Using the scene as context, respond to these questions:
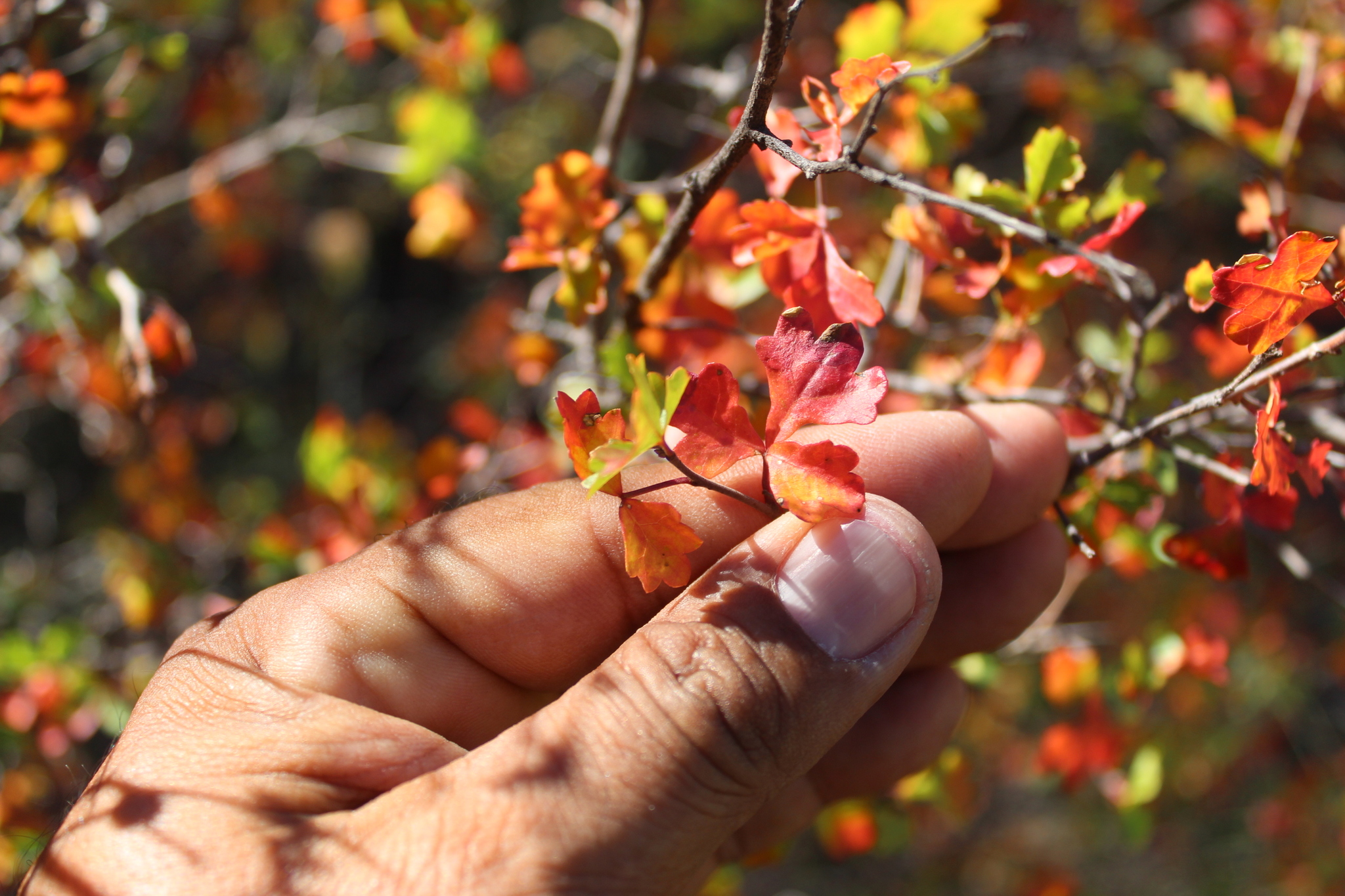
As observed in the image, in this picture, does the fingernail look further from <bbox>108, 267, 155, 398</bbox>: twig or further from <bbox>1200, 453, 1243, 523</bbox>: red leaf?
<bbox>108, 267, 155, 398</bbox>: twig

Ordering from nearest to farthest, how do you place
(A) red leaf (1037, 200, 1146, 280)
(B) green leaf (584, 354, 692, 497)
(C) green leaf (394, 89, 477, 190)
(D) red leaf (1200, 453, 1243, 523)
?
(B) green leaf (584, 354, 692, 497) → (A) red leaf (1037, 200, 1146, 280) → (D) red leaf (1200, 453, 1243, 523) → (C) green leaf (394, 89, 477, 190)

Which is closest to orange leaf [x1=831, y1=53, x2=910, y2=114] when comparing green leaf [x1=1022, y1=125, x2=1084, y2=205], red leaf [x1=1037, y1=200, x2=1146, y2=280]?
green leaf [x1=1022, y1=125, x2=1084, y2=205]

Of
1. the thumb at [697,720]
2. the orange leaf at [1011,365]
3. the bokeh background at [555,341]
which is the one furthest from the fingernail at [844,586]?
the orange leaf at [1011,365]

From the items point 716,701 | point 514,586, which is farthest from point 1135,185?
point 514,586

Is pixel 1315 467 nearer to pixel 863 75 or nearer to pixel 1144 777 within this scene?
pixel 863 75

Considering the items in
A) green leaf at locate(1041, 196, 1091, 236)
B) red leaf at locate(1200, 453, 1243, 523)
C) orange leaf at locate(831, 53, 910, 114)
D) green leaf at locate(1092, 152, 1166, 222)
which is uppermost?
orange leaf at locate(831, 53, 910, 114)

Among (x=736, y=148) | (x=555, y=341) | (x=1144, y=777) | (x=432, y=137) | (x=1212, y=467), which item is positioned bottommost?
(x=1144, y=777)

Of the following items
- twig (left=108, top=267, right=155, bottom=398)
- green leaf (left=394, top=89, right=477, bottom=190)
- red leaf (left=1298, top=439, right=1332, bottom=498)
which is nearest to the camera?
red leaf (left=1298, top=439, right=1332, bottom=498)
